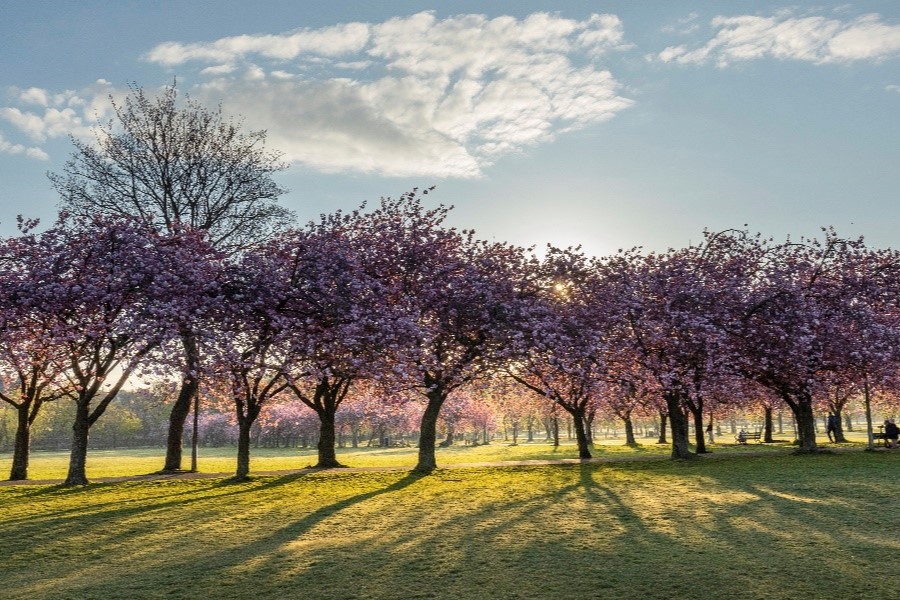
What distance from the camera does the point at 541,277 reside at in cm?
3188

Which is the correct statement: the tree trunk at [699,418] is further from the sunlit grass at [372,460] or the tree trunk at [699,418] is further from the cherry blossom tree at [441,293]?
the cherry blossom tree at [441,293]

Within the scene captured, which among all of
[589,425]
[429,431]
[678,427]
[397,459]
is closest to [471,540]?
[429,431]

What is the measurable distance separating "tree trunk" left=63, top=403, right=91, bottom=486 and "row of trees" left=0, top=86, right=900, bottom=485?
8cm

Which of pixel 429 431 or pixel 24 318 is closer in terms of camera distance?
pixel 24 318

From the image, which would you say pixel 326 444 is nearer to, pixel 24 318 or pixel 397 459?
pixel 397 459

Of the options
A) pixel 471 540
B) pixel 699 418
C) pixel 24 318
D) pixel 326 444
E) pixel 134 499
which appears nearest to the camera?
pixel 471 540

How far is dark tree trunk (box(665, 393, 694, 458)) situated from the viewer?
32.8 m

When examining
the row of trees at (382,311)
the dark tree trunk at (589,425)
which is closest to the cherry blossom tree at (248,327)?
the row of trees at (382,311)

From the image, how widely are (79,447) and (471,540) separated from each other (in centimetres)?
2108

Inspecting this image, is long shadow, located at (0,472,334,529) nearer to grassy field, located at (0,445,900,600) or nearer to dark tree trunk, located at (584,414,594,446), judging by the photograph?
grassy field, located at (0,445,900,600)

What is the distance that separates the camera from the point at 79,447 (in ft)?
88.7

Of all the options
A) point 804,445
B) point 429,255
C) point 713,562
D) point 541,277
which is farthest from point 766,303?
point 713,562

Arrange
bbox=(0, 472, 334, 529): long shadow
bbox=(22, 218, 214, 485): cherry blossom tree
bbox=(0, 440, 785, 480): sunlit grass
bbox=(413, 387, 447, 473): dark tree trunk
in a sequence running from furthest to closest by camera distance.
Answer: bbox=(0, 440, 785, 480): sunlit grass → bbox=(413, 387, 447, 473): dark tree trunk → bbox=(22, 218, 214, 485): cherry blossom tree → bbox=(0, 472, 334, 529): long shadow

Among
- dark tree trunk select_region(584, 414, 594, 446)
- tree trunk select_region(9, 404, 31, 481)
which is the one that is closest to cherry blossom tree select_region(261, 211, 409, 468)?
tree trunk select_region(9, 404, 31, 481)
